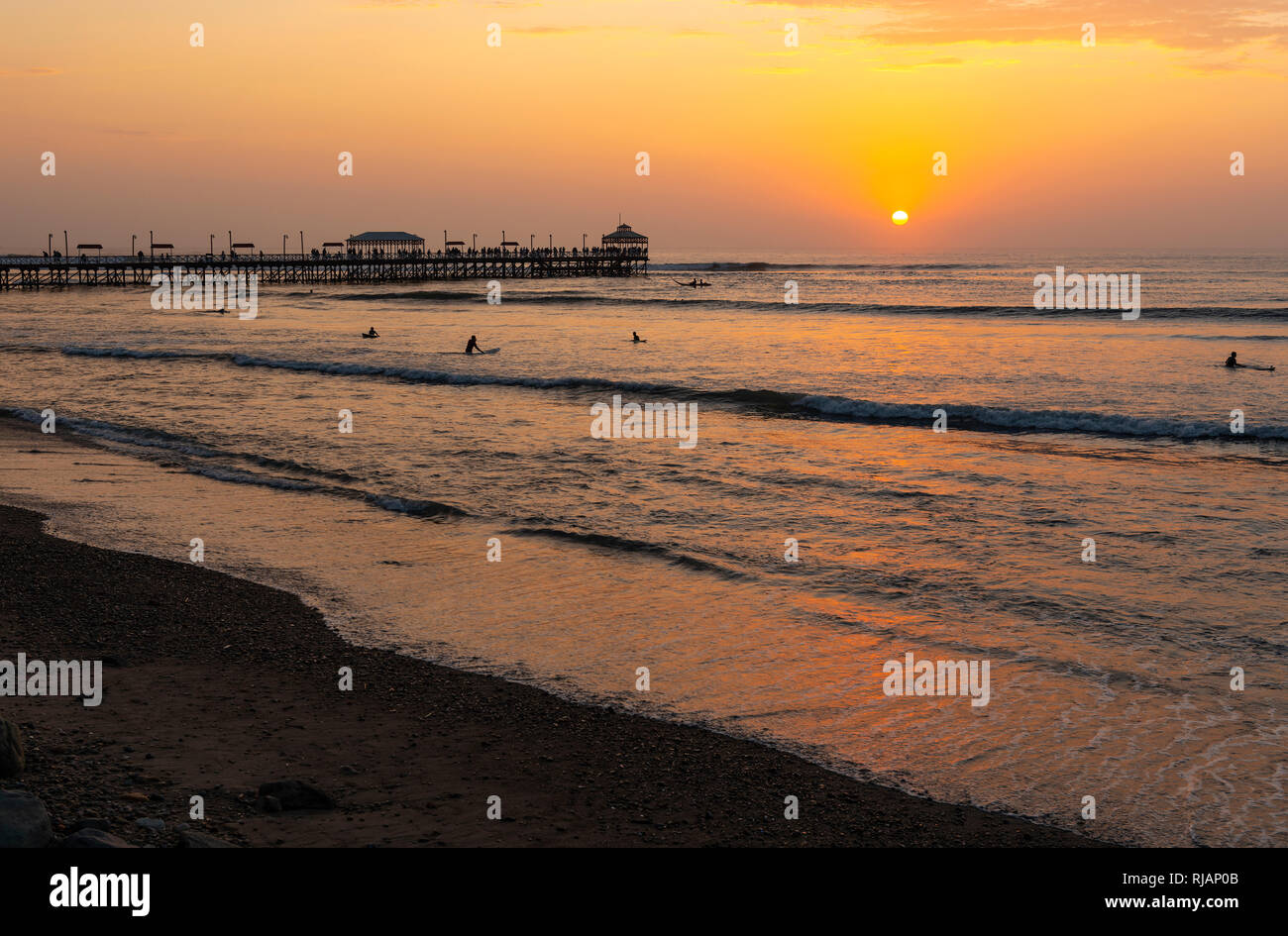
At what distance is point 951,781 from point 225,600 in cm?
733

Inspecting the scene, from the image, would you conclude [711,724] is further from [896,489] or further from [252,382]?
[252,382]

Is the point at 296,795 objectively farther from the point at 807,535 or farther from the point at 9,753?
the point at 807,535

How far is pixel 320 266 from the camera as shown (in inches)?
4540

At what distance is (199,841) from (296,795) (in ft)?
2.74

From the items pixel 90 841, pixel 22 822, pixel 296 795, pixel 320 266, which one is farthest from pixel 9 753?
pixel 320 266

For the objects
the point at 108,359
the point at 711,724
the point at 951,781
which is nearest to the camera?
the point at 951,781

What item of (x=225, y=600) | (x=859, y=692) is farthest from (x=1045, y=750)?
(x=225, y=600)

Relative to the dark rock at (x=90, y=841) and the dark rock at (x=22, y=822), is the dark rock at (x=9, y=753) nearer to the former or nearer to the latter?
the dark rock at (x=22, y=822)

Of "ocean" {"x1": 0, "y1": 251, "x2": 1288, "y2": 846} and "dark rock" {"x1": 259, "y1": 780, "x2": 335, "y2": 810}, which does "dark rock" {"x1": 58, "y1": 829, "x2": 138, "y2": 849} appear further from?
"ocean" {"x1": 0, "y1": 251, "x2": 1288, "y2": 846}

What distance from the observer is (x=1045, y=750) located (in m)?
7.20

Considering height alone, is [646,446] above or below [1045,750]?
above

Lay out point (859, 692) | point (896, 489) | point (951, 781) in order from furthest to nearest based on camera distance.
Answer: point (896, 489)
point (859, 692)
point (951, 781)

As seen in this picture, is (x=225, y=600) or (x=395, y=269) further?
(x=395, y=269)

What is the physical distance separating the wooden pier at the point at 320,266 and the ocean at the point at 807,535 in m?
70.7
